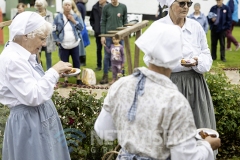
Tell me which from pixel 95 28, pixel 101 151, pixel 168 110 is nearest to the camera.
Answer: pixel 168 110

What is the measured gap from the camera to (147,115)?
2699 mm

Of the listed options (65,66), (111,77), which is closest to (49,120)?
(65,66)

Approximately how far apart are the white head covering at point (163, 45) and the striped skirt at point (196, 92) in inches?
80.7

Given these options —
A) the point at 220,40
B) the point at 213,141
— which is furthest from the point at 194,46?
the point at 220,40

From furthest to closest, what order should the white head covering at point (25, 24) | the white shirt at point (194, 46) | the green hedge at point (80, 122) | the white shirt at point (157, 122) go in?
the green hedge at point (80, 122) → the white shirt at point (194, 46) → the white head covering at point (25, 24) → the white shirt at point (157, 122)

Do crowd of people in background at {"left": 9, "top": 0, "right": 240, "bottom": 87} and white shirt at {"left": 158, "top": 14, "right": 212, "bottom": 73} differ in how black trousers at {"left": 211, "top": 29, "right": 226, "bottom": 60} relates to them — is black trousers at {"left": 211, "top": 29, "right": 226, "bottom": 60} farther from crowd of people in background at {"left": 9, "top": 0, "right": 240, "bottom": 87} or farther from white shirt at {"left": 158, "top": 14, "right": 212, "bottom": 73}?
white shirt at {"left": 158, "top": 14, "right": 212, "bottom": 73}

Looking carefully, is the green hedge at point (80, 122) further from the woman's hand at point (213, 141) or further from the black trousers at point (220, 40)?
the black trousers at point (220, 40)

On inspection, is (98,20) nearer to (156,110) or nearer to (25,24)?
(25,24)

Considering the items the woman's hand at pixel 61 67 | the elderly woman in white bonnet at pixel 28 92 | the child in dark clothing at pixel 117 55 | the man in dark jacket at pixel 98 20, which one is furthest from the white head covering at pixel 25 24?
the man in dark jacket at pixel 98 20

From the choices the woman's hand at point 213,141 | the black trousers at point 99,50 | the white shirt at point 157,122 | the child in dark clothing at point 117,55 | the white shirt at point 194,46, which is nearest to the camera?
the white shirt at point 157,122

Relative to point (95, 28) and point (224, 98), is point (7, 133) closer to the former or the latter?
point (224, 98)

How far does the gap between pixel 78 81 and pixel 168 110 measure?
766cm

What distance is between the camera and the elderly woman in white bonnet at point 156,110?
8.69 ft

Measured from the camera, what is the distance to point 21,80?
12.3 feet
